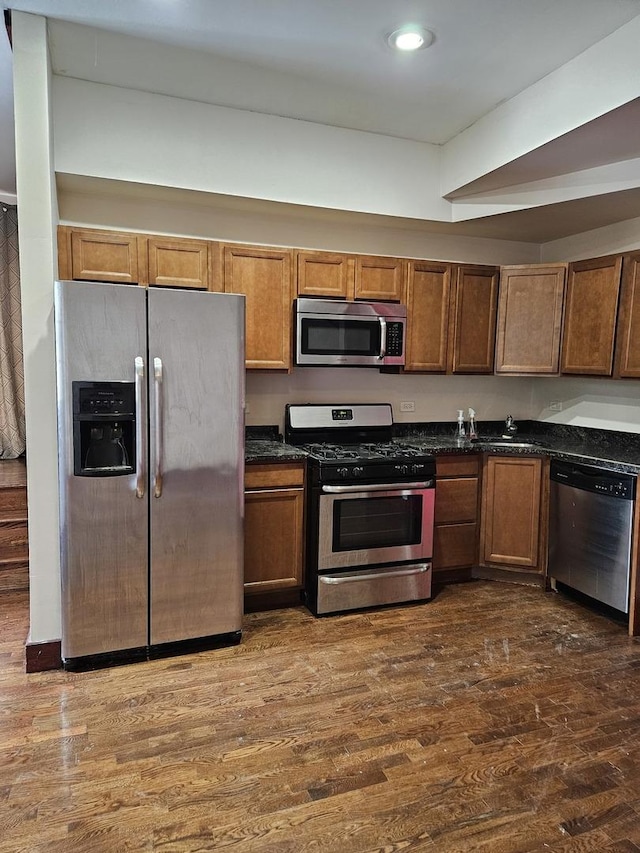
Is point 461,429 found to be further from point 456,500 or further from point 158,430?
point 158,430

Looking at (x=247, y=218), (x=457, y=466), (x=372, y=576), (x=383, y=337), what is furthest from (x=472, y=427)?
(x=247, y=218)

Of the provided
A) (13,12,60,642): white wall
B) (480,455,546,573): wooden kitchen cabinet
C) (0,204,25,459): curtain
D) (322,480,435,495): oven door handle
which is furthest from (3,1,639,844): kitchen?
(0,204,25,459): curtain

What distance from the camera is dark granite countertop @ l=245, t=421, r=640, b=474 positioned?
10.6 feet

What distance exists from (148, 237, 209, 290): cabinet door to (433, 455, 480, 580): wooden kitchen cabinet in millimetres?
1905

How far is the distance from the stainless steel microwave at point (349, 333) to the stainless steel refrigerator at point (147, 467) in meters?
0.78

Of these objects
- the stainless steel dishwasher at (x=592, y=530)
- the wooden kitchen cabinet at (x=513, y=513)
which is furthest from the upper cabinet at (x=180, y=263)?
the stainless steel dishwasher at (x=592, y=530)

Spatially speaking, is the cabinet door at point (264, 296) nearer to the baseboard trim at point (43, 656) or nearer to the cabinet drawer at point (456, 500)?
the cabinet drawer at point (456, 500)

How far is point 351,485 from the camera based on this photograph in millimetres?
3242

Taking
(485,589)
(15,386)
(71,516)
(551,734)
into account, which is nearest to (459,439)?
(485,589)

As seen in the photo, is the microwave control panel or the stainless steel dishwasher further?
the microwave control panel

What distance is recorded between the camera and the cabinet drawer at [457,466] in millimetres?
3689

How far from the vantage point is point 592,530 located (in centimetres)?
328

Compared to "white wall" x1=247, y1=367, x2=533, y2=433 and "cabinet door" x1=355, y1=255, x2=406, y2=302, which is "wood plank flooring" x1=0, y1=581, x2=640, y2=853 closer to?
"white wall" x1=247, y1=367, x2=533, y2=433

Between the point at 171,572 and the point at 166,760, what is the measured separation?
0.88 m
